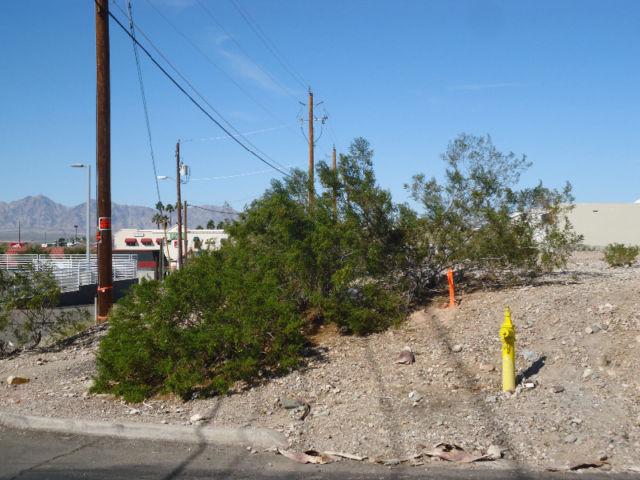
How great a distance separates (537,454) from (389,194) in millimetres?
6490

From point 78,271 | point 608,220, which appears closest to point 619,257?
point 78,271

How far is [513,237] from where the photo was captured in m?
13.0

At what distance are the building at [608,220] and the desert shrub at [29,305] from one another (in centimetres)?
5477

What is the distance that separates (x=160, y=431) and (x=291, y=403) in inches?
60.2

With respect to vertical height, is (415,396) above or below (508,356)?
below

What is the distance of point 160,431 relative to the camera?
7996 millimetres

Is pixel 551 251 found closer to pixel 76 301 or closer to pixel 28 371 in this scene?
pixel 28 371

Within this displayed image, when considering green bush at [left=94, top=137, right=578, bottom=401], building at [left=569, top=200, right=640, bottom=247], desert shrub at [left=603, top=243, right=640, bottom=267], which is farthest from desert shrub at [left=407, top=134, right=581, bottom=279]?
building at [left=569, top=200, right=640, bottom=247]

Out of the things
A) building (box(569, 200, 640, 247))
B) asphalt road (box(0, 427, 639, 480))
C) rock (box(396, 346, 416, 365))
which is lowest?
asphalt road (box(0, 427, 639, 480))

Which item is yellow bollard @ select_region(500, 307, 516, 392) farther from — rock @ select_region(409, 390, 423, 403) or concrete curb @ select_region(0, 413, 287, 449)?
concrete curb @ select_region(0, 413, 287, 449)

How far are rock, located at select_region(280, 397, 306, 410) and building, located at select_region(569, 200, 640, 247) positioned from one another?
56.9 m

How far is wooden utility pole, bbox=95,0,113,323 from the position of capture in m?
14.2

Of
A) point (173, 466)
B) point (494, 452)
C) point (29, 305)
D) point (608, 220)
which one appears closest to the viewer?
point (494, 452)

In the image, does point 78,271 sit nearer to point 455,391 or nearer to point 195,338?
point 195,338
